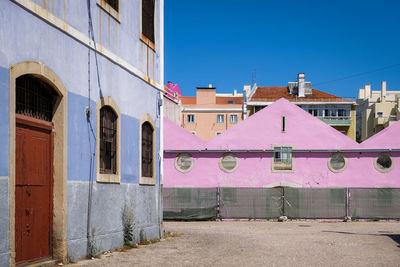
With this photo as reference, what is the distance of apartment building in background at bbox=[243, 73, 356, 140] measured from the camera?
62.8 meters

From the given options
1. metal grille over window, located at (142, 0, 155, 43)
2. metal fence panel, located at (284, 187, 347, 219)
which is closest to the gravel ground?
metal grille over window, located at (142, 0, 155, 43)

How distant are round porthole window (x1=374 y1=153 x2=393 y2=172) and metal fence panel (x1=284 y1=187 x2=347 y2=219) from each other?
3734 millimetres

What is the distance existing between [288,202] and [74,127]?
18.8 metres

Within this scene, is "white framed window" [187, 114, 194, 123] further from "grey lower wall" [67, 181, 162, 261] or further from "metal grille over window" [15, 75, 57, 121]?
"metal grille over window" [15, 75, 57, 121]

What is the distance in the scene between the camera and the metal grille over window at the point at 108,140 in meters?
12.3

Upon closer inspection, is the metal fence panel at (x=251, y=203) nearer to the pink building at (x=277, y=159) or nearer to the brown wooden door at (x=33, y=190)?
the pink building at (x=277, y=159)

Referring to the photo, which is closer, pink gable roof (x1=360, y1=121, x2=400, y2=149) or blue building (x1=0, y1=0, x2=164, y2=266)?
blue building (x1=0, y1=0, x2=164, y2=266)

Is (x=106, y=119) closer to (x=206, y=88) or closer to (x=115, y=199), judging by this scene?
(x=115, y=199)

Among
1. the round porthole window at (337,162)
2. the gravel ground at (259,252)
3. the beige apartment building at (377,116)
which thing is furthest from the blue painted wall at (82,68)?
the beige apartment building at (377,116)

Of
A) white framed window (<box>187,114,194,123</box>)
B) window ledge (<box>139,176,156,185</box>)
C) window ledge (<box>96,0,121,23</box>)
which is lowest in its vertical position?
window ledge (<box>139,176,156,185</box>)

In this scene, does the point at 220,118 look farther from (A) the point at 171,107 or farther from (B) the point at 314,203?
(B) the point at 314,203

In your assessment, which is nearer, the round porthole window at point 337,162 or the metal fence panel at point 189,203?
the metal fence panel at point 189,203

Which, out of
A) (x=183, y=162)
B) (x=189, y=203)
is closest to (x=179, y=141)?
(x=183, y=162)

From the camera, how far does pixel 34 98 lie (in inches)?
378
